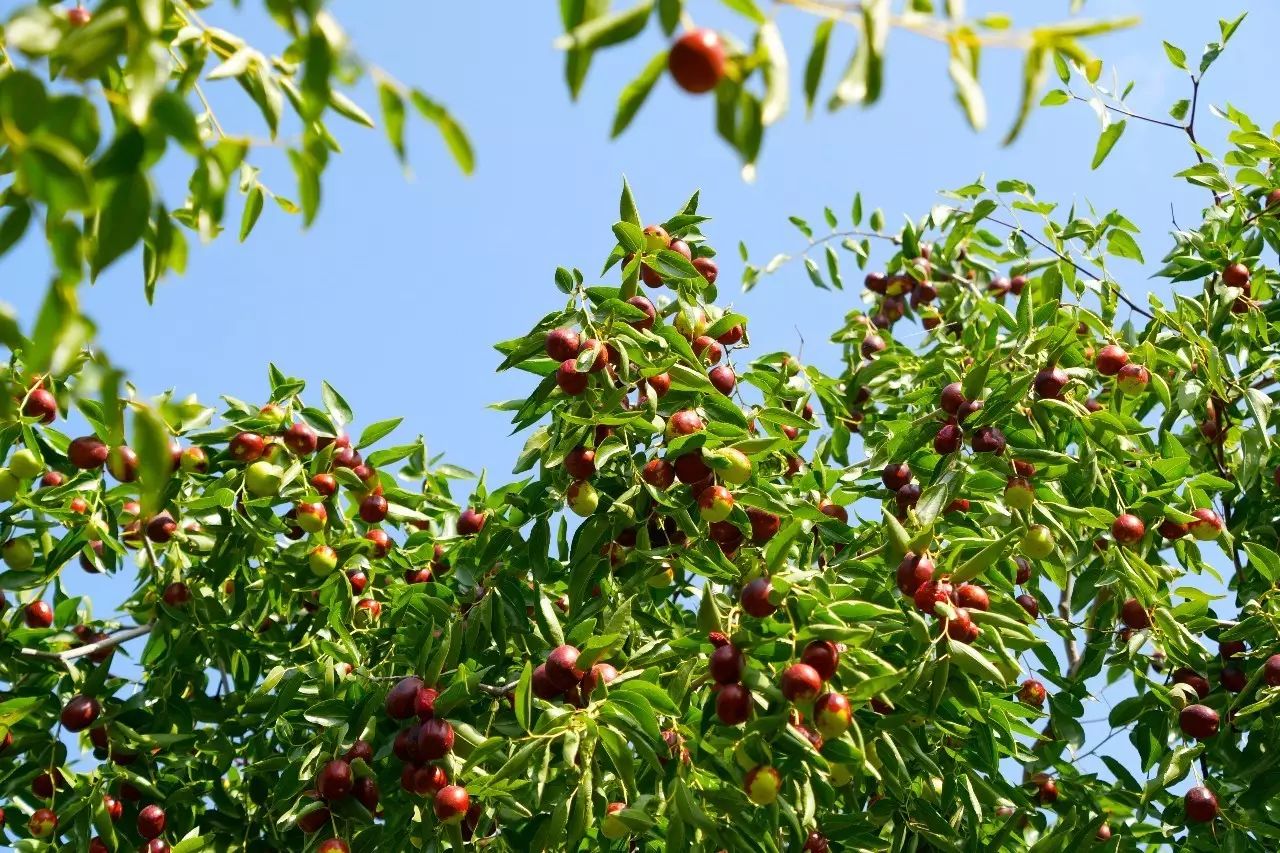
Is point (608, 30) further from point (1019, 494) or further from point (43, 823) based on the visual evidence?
point (43, 823)

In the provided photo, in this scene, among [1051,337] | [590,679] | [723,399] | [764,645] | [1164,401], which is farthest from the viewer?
[1164,401]

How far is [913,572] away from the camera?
346 cm

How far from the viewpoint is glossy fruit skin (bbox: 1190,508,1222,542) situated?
15.2 feet

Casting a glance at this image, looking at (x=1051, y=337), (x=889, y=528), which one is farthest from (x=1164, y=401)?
(x=889, y=528)

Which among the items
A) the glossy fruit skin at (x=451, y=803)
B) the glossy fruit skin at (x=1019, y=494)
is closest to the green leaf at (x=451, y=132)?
the glossy fruit skin at (x=451, y=803)

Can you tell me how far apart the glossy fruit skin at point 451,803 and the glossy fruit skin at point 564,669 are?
0.44 m

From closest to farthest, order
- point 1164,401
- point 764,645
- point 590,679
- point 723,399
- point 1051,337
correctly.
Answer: point 764,645, point 590,679, point 723,399, point 1051,337, point 1164,401

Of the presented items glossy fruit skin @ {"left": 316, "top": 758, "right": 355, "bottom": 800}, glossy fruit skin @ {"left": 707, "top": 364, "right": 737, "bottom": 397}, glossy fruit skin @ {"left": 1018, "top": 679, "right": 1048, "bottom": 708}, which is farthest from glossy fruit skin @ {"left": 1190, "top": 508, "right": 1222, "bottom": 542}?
glossy fruit skin @ {"left": 316, "top": 758, "right": 355, "bottom": 800}

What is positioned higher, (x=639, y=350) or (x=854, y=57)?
(x=639, y=350)

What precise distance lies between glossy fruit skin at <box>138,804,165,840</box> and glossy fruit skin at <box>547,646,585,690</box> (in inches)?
82.7

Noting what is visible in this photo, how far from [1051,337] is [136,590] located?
4557 mm

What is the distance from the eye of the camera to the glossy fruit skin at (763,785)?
3.17m

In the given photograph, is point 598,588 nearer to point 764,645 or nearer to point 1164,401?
point 764,645

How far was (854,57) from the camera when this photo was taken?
6.02ft
